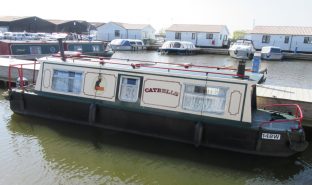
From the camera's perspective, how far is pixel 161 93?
11469mm

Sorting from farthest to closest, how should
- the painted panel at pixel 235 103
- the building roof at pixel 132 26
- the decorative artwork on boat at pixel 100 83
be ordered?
the building roof at pixel 132 26 → the decorative artwork on boat at pixel 100 83 → the painted panel at pixel 235 103

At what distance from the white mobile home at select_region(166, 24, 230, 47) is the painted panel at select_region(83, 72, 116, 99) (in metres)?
45.3

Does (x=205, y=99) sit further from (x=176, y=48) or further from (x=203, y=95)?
(x=176, y=48)

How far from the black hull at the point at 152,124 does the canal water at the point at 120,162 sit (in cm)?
39

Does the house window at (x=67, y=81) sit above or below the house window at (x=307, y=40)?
below

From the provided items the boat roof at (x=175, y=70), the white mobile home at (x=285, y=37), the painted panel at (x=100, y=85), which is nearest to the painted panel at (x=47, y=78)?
the boat roof at (x=175, y=70)

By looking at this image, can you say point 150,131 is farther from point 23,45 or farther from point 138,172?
point 23,45

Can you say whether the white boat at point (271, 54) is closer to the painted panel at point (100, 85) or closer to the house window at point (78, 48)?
the house window at point (78, 48)

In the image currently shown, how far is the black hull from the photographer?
33.6 feet

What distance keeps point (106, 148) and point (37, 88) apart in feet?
15.0

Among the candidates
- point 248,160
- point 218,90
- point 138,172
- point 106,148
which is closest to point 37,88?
point 106,148

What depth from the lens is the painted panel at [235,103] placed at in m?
10.5

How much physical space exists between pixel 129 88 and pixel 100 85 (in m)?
1.27

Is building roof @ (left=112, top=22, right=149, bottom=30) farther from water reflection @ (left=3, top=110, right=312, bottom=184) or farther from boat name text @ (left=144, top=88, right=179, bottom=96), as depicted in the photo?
boat name text @ (left=144, top=88, right=179, bottom=96)
